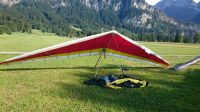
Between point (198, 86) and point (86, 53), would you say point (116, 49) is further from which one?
point (198, 86)

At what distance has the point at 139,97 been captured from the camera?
1518 cm

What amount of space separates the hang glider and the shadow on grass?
1.98 m

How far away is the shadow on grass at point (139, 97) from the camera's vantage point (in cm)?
1352

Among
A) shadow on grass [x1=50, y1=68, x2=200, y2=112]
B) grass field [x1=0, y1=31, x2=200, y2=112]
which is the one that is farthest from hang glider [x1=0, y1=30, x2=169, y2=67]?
shadow on grass [x1=50, y1=68, x2=200, y2=112]

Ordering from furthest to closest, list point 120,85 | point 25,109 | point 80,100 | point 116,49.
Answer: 1. point 116,49
2. point 120,85
3. point 80,100
4. point 25,109

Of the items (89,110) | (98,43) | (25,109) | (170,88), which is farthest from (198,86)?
(25,109)

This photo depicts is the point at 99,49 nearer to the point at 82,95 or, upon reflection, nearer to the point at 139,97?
the point at 82,95

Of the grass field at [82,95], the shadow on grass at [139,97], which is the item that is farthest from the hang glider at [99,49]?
the shadow on grass at [139,97]

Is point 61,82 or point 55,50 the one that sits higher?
point 55,50

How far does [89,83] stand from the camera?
17.8 metres

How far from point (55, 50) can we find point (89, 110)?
21.8 feet

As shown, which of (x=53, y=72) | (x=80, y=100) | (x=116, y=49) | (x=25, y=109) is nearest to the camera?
(x=25, y=109)

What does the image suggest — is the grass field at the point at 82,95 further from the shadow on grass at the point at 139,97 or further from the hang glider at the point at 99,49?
the hang glider at the point at 99,49

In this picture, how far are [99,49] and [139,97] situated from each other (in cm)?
584
